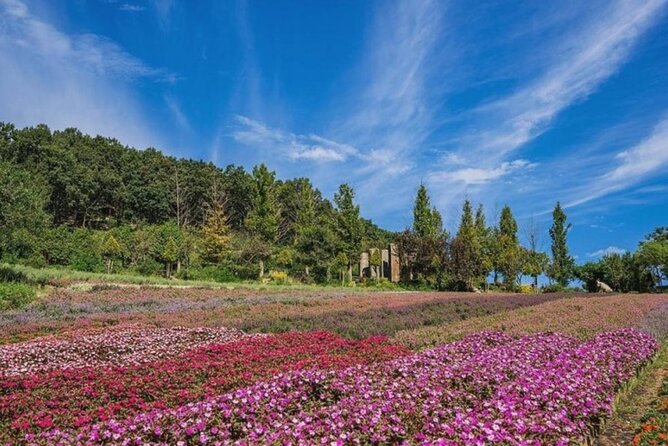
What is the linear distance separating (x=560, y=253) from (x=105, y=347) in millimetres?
50472

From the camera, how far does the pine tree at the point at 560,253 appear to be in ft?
161

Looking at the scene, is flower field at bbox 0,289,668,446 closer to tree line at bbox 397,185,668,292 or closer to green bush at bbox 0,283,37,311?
green bush at bbox 0,283,37,311

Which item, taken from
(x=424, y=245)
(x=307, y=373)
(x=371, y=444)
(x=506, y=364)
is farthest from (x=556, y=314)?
(x=424, y=245)

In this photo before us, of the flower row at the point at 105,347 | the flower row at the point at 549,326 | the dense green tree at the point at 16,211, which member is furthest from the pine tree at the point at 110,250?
the flower row at the point at 549,326

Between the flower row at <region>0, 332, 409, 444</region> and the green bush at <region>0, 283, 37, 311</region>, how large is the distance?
35.0ft

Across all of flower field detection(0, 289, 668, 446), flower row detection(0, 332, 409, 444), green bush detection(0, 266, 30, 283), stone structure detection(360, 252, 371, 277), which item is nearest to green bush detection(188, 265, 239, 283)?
green bush detection(0, 266, 30, 283)

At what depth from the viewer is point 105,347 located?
30.6 feet

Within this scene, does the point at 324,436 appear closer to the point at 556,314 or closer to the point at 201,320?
the point at 201,320

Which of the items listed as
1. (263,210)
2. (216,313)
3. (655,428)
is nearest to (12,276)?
(216,313)

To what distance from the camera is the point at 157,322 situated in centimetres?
1260

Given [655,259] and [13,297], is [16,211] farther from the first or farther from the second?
[655,259]

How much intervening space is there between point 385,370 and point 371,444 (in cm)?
250

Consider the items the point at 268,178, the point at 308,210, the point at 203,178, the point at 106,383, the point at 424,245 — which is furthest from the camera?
the point at 203,178

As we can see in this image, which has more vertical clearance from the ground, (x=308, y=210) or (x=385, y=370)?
(x=308, y=210)
